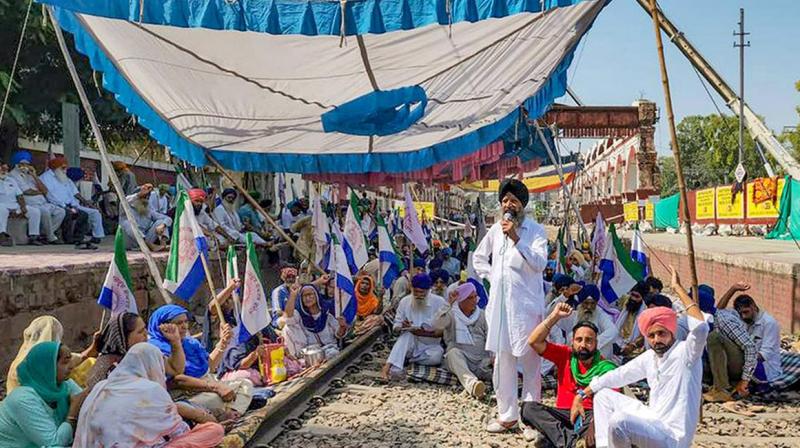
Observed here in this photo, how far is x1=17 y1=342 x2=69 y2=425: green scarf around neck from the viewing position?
3355 mm

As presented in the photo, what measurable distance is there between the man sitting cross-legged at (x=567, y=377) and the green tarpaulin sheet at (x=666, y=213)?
24.4 m

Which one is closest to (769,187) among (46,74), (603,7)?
(603,7)

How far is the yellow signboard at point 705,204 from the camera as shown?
23672mm

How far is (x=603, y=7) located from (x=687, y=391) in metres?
2.98

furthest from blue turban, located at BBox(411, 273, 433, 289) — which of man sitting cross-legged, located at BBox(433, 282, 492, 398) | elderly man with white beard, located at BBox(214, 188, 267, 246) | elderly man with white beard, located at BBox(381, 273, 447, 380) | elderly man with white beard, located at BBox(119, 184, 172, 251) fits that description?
elderly man with white beard, located at BBox(214, 188, 267, 246)

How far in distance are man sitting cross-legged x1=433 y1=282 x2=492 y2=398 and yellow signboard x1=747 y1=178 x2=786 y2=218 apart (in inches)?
519

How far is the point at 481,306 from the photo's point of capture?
7.25 m

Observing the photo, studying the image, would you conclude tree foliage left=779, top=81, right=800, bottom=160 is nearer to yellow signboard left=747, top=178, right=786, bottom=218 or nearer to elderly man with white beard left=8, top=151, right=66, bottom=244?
yellow signboard left=747, top=178, right=786, bottom=218

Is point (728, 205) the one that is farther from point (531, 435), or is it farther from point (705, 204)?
point (531, 435)

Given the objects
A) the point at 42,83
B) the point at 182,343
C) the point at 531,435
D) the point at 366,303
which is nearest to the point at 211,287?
the point at 182,343

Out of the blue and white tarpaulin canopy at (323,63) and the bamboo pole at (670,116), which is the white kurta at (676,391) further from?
the blue and white tarpaulin canopy at (323,63)

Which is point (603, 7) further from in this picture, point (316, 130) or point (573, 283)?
point (316, 130)

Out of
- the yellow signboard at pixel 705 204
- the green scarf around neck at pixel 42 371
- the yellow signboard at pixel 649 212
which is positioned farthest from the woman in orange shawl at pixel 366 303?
the yellow signboard at pixel 649 212

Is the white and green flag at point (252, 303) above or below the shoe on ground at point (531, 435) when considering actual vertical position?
above
